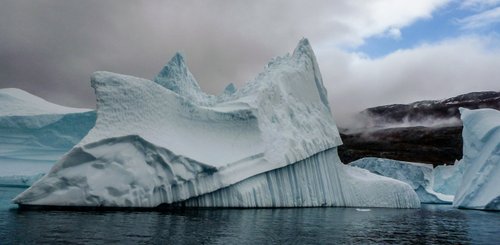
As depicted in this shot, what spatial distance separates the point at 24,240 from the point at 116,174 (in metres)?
7.18

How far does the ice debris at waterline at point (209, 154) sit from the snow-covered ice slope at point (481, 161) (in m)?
4.60

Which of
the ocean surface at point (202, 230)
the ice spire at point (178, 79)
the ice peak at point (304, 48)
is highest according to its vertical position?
the ice peak at point (304, 48)

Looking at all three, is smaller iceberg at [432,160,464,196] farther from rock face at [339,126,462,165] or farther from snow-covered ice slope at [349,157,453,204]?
rock face at [339,126,462,165]

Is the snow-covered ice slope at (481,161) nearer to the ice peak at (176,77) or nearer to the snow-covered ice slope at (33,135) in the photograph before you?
the ice peak at (176,77)

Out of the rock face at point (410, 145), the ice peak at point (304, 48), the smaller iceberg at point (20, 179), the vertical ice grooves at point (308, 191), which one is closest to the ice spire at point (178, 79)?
the ice peak at point (304, 48)

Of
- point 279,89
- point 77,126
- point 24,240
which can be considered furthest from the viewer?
point 77,126

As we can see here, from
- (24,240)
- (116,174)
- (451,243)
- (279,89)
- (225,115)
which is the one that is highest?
(279,89)

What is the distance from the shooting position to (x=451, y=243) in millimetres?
9875

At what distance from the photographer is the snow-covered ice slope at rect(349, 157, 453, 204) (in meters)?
38.5

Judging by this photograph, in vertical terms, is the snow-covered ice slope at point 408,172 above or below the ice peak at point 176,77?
below

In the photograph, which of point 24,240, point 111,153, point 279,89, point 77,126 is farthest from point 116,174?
point 77,126

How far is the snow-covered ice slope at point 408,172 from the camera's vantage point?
3847cm

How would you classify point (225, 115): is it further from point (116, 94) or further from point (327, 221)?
A: point (327, 221)

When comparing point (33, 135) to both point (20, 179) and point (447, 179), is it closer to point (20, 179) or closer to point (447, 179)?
point (20, 179)
